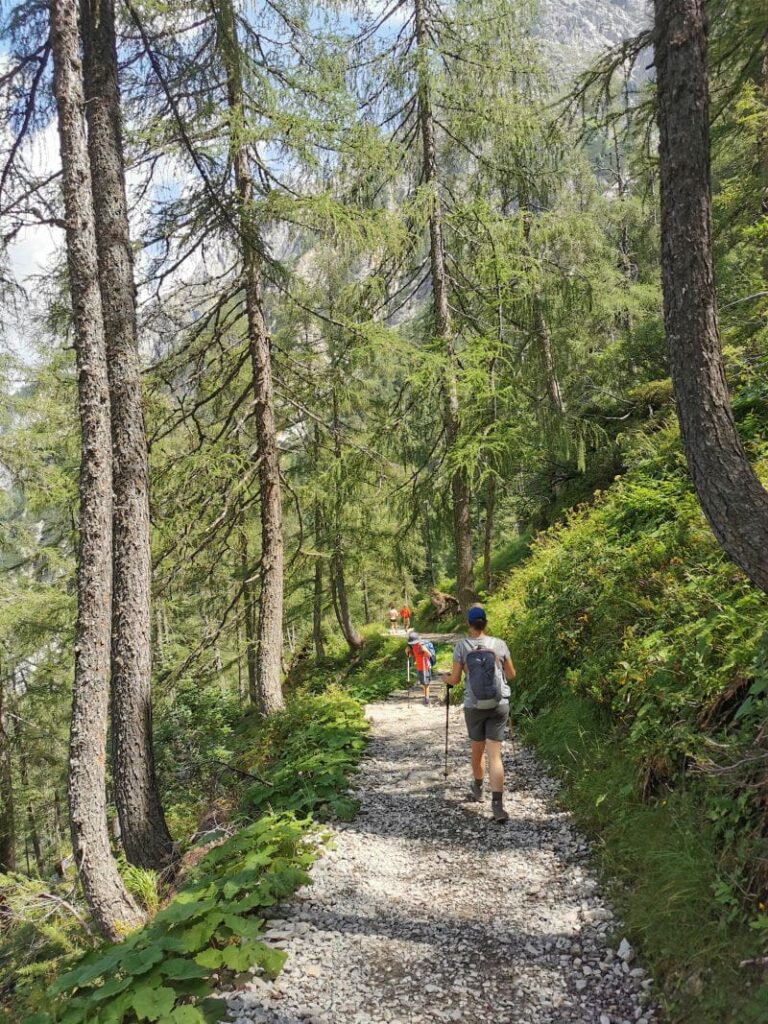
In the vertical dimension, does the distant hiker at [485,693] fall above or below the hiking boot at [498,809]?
above

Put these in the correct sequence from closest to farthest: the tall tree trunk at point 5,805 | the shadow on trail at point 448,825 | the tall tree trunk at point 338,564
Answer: the shadow on trail at point 448,825 → the tall tree trunk at point 338,564 → the tall tree trunk at point 5,805

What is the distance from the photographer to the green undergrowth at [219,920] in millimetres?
3258

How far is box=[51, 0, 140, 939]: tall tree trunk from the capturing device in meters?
5.42

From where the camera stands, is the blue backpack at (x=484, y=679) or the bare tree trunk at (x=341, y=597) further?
the bare tree trunk at (x=341, y=597)

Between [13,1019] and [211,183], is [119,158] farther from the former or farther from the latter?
[13,1019]

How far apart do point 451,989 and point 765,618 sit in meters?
3.10

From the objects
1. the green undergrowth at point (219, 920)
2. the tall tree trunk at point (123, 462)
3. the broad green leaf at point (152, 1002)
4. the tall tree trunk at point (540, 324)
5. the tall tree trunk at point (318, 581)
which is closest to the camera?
the broad green leaf at point (152, 1002)

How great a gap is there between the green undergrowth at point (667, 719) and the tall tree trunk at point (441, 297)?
7.49 ft

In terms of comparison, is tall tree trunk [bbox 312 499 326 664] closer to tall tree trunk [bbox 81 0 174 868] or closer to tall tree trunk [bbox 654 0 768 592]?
tall tree trunk [bbox 81 0 174 868]

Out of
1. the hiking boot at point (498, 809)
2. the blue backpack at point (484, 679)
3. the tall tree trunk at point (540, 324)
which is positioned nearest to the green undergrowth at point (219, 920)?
the hiking boot at point (498, 809)

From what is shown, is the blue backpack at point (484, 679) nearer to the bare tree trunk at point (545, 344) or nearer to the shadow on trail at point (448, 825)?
the shadow on trail at point (448, 825)

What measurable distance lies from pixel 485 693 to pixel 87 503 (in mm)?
3946

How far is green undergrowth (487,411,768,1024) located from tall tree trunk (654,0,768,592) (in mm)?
1113

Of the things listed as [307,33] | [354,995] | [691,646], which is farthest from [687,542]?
[307,33]
